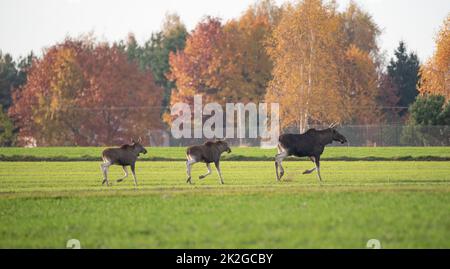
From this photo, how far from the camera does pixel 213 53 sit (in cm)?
8762

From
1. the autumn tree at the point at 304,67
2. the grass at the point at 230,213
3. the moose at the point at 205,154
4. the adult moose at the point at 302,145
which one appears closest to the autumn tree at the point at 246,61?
the autumn tree at the point at 304,67

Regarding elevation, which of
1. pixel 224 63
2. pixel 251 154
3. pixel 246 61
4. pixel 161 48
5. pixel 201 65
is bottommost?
pixel 251 154

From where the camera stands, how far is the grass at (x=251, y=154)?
58719mm

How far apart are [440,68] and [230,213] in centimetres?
5497

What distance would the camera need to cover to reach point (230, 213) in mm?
22406

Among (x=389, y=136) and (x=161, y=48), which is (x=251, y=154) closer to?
(x=389, y=136)

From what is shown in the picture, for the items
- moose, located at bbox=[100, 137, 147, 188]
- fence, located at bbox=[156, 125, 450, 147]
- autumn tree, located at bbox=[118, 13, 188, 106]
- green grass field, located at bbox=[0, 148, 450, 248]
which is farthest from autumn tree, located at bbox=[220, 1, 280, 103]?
moose, located at bbox=[100, 137, 147, 188]

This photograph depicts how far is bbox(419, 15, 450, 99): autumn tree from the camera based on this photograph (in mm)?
73125

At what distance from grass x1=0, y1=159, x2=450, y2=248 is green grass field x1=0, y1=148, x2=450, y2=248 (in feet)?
0.08

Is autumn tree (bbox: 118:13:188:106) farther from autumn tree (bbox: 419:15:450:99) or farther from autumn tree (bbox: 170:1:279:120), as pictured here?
autumn tree (bbox: 419:15:450:99)

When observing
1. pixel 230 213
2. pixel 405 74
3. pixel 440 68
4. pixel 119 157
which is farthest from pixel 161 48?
pixel 230 213
